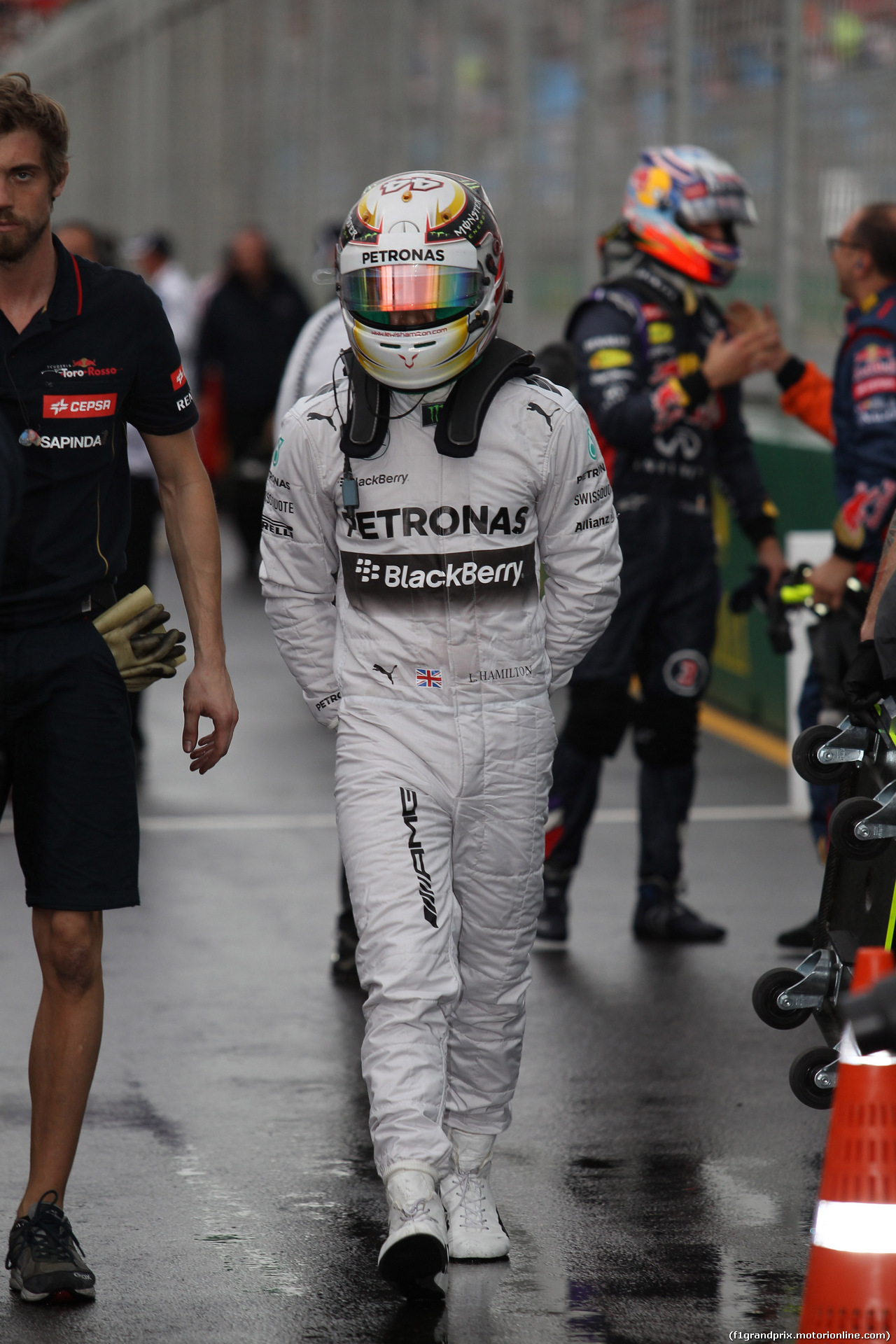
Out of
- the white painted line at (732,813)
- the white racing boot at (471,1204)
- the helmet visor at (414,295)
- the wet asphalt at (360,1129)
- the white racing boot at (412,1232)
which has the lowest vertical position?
the white painted line at (732,813)

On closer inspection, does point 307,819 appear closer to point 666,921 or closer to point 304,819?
point 304,819

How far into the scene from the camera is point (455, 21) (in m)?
19.1

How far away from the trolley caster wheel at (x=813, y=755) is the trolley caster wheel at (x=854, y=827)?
270 millimetres

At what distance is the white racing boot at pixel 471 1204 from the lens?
4.40m

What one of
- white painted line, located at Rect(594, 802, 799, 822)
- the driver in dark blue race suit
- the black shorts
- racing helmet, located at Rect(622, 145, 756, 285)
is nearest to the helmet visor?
the black shorts

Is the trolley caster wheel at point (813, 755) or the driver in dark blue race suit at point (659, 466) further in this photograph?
the driver in dark blue race suit at point (659, 466)

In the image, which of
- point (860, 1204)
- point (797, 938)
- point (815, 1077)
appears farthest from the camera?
point (797, 938)

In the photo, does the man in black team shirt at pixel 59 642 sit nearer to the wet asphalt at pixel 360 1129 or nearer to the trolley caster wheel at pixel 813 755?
the wet asphalt at pixel 360 1129

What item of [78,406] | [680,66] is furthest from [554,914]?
[680,66]

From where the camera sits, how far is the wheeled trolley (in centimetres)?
424

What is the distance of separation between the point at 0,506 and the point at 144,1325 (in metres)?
1.49

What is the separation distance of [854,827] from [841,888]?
0.25 meters

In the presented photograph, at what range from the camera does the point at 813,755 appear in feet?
14.8

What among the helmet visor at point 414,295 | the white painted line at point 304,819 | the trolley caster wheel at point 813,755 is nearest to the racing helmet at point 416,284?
the helmet visor at point 414,295
